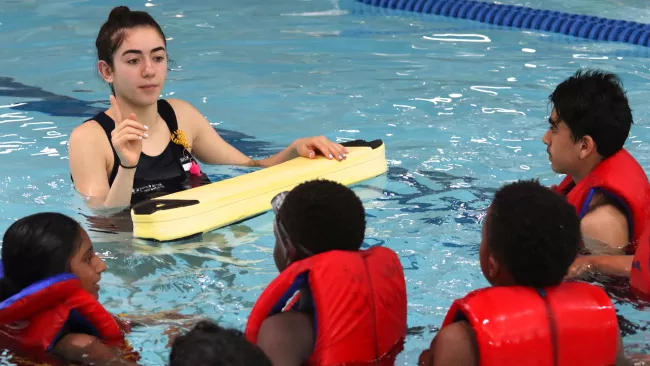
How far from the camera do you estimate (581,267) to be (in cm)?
384

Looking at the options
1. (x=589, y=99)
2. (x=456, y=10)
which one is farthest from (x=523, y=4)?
(x=589, y=99)

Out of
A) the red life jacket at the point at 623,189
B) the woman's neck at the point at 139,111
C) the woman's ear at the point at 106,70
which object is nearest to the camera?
the red life jacket at the point at 623,189

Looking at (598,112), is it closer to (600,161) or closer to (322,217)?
(600,161)

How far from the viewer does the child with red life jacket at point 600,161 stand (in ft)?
13.3

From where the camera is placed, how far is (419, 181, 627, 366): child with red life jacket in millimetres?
2764

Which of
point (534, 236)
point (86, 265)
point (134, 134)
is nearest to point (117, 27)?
point (134, 134)

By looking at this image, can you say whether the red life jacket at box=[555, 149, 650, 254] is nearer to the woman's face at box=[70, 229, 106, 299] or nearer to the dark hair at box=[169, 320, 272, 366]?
the woman's face at box=[70, 229, 106, 299]

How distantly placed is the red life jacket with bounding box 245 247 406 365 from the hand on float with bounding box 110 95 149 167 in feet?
4.91

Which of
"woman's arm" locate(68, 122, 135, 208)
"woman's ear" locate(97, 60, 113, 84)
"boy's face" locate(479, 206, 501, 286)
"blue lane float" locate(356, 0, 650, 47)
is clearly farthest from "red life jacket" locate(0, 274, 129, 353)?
"blue lane float" locate(356, 0, 650, 47)

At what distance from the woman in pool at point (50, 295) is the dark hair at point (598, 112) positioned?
2184 mm

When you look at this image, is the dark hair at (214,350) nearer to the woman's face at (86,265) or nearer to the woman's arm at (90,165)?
the woman's face at (86,265)

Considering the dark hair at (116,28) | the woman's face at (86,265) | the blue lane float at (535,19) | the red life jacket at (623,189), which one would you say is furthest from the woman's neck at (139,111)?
the blue lane float at (535,19)

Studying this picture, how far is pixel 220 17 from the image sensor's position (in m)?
10.6

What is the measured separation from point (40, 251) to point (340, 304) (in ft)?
3.23
